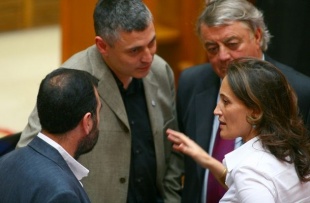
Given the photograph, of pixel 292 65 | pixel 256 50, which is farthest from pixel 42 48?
pixel 256 50

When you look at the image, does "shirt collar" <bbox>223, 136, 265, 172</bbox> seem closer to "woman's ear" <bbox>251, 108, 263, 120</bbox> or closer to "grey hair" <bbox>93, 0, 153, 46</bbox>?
"woman's ear" <bbox>251, 108, 263, 120</bbox>

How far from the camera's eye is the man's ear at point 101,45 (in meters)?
2.98

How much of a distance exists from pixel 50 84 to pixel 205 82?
1.11 m

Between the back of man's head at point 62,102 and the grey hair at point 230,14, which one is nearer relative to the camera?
A: the back of man's head at point 62,102

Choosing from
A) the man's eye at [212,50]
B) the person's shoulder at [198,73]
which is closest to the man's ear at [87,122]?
the man's eye at [212,50]

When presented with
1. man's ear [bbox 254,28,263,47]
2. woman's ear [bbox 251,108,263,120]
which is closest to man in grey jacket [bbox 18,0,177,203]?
man's ear [bbox 254,28,263,47]

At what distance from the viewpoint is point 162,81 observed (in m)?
3.31

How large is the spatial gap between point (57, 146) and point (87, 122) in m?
0.15

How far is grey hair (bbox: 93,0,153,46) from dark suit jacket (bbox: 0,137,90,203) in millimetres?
771

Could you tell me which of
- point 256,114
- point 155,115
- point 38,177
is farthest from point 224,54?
point 38,177

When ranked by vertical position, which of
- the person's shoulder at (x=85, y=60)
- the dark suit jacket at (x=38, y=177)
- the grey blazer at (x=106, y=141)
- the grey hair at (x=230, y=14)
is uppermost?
the grey hair at (x=230, y=14)

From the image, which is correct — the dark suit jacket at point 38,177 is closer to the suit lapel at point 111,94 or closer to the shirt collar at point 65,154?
the shirt collar at point 65,154

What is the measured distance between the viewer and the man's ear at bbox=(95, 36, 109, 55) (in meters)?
2.98

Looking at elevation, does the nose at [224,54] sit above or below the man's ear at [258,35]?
below
